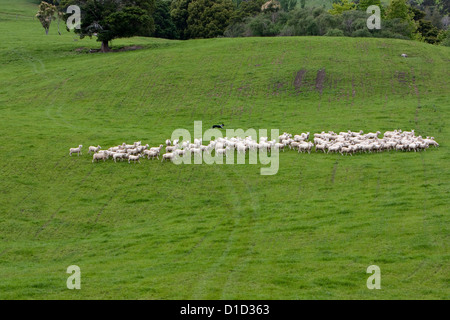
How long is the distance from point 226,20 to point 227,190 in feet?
280

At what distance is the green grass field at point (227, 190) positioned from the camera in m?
22.3

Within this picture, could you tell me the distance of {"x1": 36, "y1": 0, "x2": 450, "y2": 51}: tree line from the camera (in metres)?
81.6

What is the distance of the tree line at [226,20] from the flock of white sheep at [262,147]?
142ft

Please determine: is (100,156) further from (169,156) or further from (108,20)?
(108,20)

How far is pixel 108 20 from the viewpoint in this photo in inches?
3125

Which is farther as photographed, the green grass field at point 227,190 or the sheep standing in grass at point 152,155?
the sheep standing in grass at point 152,155

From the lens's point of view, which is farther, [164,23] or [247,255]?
[164,23]

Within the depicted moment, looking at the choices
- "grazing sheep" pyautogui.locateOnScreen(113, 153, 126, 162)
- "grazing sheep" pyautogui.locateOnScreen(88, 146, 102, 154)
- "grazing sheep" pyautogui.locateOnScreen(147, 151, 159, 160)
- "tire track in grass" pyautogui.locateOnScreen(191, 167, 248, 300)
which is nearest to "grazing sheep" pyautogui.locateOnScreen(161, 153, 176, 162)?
"grazing sheep" pyautogui.locateOnScreen(147, 151, 159, 160)

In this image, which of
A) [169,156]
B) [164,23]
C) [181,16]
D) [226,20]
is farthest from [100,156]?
[181,16]

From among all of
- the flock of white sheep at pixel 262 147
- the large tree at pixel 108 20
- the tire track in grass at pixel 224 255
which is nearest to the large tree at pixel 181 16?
the large tree at pixel 108 20

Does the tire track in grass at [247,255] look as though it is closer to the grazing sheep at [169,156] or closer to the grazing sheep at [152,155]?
the grazing sheep at [169,156]

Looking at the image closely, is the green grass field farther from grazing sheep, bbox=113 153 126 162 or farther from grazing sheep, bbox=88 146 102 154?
grazing sheep, bbox=88 146 102 154
